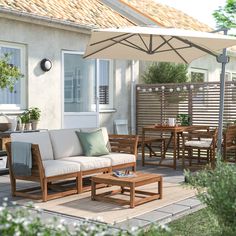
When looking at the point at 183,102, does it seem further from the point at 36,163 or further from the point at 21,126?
the point at 36,163

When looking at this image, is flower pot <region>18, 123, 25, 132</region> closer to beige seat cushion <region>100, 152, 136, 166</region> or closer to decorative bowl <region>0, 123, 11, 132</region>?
decorative bowl <region>0, 123, 11, 132</region>

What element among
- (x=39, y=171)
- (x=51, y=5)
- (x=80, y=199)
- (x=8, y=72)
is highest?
(x=51, y=5)

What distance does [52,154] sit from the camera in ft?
26.3

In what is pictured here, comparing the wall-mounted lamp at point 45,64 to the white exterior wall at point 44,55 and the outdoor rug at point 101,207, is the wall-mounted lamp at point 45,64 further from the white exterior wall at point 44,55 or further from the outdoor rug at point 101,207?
the outdoor rug at point 101,207

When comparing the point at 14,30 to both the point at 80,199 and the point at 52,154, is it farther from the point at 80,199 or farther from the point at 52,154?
the point at 80,199

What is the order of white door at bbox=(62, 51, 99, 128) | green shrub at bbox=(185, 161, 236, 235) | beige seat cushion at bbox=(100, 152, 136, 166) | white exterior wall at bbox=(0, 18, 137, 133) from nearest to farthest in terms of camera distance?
green shrub at bbox=(185, 161, 236, 235), beige seat cushion at bbox=(100, 152, 136, 166), white exterior wall at bbox=(0, 18, 137, 133), white door at bbox=(62, 51, 99, 128)

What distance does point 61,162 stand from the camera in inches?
292

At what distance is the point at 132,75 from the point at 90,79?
177 centimetres

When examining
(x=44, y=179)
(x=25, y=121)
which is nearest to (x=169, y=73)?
(x=25, y=121)

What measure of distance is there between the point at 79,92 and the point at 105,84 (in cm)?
116

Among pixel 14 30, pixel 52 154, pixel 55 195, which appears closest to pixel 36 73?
pixel 14 30

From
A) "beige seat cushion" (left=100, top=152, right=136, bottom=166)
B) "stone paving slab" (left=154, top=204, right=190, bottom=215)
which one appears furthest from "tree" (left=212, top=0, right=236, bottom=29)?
"stone paving slab" (left=154, top=204, right=190, bottom=215)

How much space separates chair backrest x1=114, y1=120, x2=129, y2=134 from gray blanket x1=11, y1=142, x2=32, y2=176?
665 centimetres

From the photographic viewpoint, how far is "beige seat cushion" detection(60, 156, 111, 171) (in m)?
7.65
